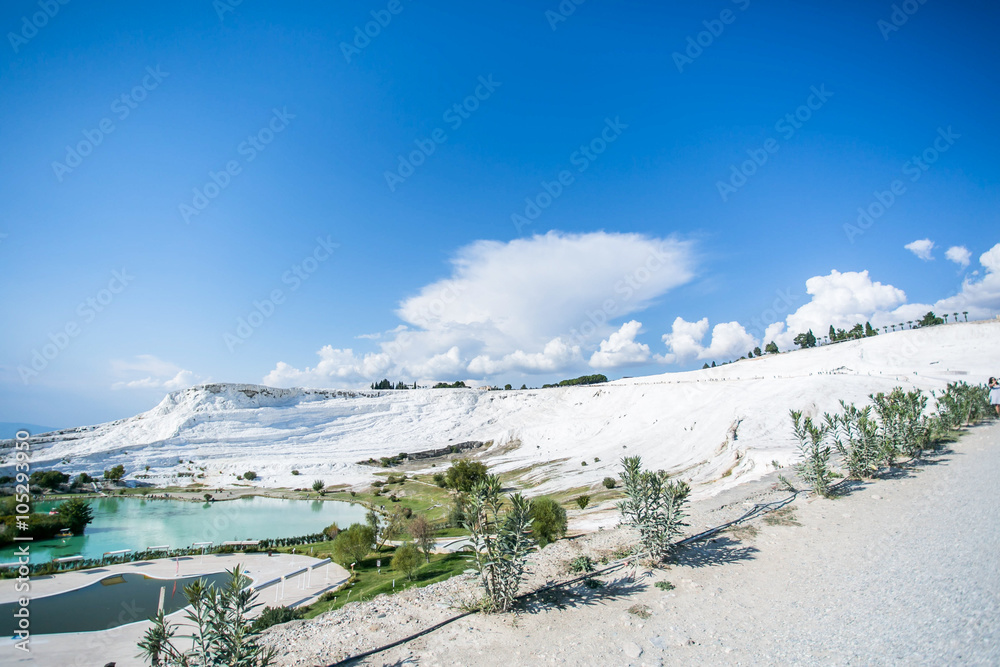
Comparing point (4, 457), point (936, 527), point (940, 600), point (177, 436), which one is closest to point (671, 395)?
point (936, 527)

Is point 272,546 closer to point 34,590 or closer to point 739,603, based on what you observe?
point 34,590

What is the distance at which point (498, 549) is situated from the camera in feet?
30.4

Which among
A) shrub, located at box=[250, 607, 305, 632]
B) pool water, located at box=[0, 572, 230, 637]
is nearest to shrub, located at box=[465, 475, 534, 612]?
shrub, located at box=[250, 607, 305, 632]

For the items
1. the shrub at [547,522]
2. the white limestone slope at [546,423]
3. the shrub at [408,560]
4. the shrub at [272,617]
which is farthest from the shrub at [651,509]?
the white limestone slope at [546,423]

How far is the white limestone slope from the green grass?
725 inches

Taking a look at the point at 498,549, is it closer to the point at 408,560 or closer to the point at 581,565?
the point at 581,565

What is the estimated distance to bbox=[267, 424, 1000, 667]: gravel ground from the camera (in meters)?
7.46

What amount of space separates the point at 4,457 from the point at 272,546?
215 ft

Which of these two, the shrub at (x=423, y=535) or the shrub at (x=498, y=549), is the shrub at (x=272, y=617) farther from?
the shrub at (x=423, y=535)

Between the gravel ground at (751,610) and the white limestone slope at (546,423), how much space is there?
711 inches

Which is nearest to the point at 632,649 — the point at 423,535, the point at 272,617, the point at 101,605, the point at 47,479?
the point at 272,617

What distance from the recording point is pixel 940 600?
27.7 feet

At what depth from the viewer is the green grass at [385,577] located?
19.3 metres

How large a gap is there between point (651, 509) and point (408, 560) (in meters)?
16.2
